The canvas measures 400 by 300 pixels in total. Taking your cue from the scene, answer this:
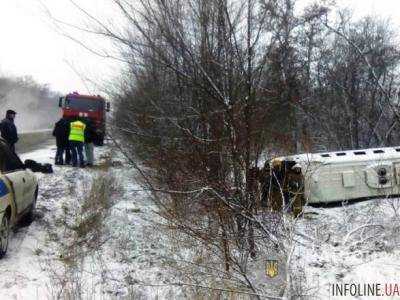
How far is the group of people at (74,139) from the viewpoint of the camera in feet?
45.5

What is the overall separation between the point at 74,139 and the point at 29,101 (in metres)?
78.4

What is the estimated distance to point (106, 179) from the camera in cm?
1235

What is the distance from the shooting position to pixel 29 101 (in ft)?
288

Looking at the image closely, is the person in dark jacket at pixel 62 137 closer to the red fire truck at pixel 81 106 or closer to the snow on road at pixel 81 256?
the snow on road at pixel 81 256

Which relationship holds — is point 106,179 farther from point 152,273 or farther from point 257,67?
point 257,67

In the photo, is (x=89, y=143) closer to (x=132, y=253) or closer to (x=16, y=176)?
(x=16, y=176)

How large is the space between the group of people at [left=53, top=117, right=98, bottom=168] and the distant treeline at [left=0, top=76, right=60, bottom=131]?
65.8m

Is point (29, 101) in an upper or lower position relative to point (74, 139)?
upper

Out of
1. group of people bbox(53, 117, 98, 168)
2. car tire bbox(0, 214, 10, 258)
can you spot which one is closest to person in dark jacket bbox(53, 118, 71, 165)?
group of people bbox(53, 117, 98, 168)

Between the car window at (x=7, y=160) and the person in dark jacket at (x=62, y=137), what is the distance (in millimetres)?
6615

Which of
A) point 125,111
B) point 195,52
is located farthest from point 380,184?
point 195,52

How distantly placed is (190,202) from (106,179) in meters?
6.73

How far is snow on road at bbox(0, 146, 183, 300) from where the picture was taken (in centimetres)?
564

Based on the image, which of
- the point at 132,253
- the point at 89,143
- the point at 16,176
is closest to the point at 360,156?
the point at 132,253
